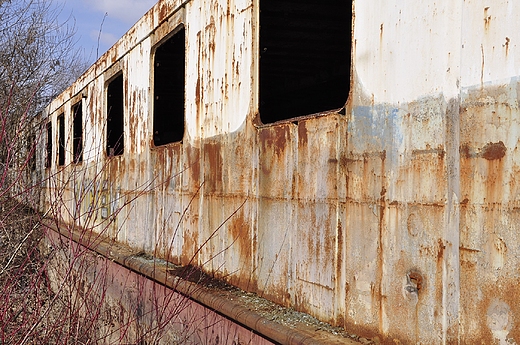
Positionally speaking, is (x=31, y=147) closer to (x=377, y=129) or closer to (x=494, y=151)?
(x=377, y=129)

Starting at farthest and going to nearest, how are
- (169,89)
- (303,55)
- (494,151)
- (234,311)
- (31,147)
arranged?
1. (169,89)
2. (303,55)
3. (234,311)
4. (31,147)
5. (494,151)

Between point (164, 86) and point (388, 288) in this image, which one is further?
point (164, 86)

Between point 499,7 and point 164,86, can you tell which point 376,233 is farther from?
point 164,86

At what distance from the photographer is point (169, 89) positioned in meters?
8.21

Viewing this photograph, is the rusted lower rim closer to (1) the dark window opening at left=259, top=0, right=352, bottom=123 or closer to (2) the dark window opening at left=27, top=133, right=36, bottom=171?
(2) the dark window opening at left=27, top=133, right=36, bottom=171

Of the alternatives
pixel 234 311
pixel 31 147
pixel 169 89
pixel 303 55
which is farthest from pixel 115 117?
pixel 234 311

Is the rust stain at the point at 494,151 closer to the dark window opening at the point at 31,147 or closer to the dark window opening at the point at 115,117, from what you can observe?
the dark window opening at the point at 31,147

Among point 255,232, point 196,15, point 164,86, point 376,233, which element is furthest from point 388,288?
point 164,86

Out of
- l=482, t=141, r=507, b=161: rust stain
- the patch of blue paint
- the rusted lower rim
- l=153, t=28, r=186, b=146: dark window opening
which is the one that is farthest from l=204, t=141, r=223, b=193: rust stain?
l=482, t=141, r=507, b=161: rust stain

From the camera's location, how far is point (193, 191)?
15.7 feet

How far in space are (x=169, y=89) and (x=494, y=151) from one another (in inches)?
258

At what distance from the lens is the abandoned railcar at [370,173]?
6.88ft

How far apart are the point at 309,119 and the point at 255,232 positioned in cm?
91

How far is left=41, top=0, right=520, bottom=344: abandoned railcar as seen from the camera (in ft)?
6.88
